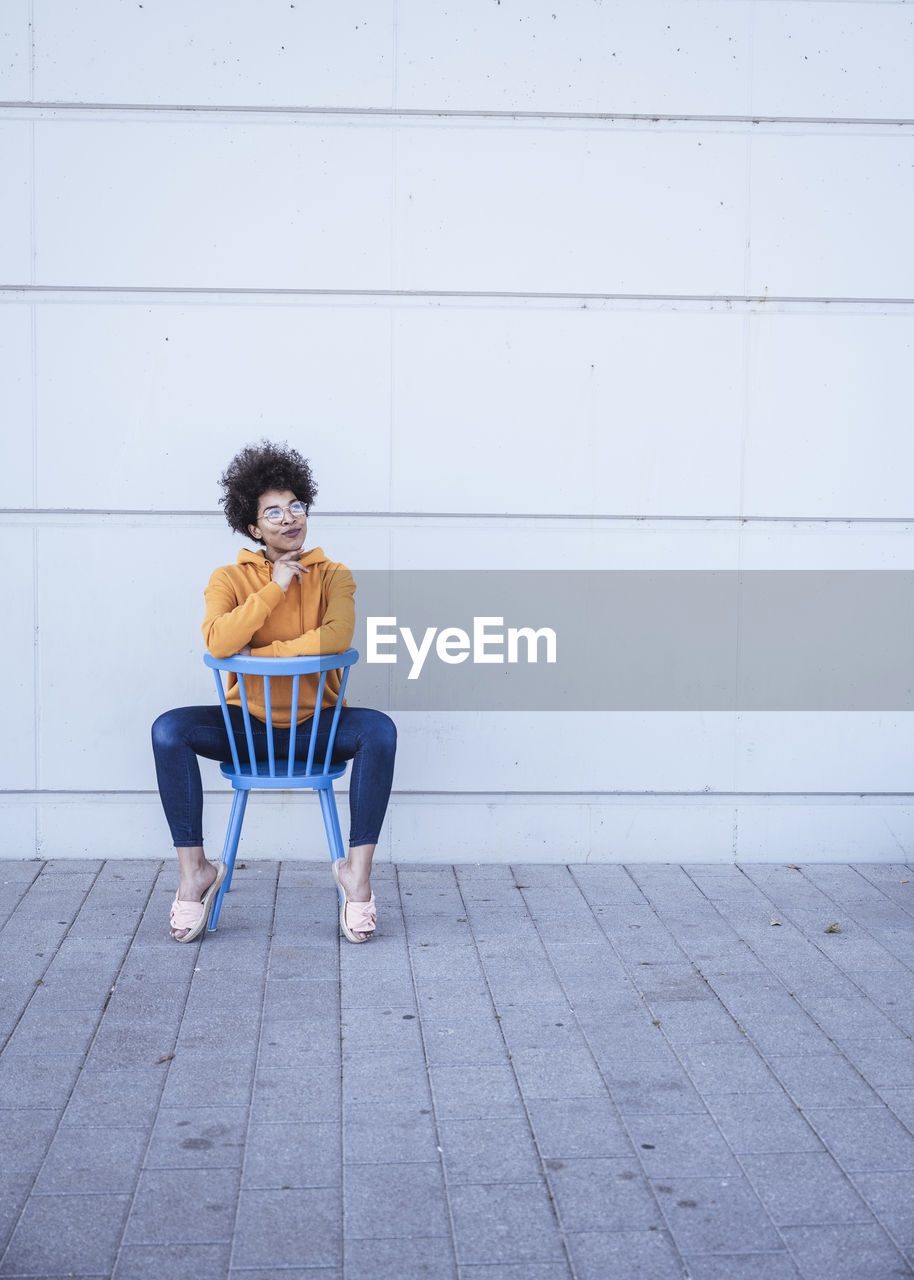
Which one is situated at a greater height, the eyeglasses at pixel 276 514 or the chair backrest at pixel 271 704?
the eyeglasses at pixel 276 514

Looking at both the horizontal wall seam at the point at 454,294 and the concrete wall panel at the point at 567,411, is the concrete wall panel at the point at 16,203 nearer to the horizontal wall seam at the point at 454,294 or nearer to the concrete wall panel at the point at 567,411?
the horizontal wall seam at the point at 454,294

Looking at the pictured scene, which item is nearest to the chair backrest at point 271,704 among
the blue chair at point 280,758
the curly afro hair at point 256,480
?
the blue chair at point 280,758

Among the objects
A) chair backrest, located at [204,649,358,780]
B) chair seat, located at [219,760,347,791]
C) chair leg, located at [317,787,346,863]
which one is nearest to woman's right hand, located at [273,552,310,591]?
chair backrest, located at [204,649,358,780]

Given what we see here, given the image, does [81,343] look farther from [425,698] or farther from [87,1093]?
[87,1093]

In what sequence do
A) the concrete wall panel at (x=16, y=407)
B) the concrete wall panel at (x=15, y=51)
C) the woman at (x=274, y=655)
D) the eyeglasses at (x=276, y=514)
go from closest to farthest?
the woman at (x=274, y=655)
the eyeglasses at (x=276, y=514)
the concrete wall panel at (x=15, y=51)
the concrete wall panel at (x=16, y=407)

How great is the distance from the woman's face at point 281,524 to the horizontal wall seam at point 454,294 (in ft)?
3.32

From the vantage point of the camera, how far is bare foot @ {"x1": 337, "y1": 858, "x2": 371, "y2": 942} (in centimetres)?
395

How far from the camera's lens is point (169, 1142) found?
2670 millimetres

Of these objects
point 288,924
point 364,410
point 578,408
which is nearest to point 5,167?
point 364,410

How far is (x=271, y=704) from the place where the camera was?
406 cm

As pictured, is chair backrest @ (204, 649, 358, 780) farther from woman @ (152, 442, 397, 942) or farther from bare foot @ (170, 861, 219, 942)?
bare foot @ (170, 861, 219, 942)

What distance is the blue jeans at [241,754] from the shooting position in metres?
3.93

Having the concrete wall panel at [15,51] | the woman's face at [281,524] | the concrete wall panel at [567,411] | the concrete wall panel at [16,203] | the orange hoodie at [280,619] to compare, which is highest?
the concrete wall panel at [15,51]

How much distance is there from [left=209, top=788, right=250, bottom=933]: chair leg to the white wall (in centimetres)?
75
